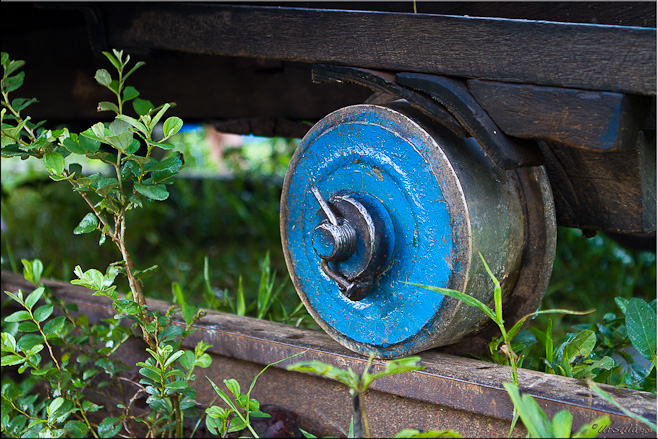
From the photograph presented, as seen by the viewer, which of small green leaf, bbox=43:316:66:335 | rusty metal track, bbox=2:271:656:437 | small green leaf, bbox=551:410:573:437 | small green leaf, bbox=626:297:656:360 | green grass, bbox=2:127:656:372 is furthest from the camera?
green grass, bbox=2:127:656:372

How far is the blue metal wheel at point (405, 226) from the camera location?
1.28 metres

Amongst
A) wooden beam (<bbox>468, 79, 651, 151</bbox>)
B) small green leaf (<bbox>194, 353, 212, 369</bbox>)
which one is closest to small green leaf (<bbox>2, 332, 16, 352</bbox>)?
small green leaf (<bbox>194, 353, 212, 369</bbox>)

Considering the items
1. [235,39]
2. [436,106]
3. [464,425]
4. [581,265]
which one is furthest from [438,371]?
[581,265]

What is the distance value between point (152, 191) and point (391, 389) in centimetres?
68

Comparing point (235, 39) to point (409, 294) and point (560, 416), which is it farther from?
point (560, 416)

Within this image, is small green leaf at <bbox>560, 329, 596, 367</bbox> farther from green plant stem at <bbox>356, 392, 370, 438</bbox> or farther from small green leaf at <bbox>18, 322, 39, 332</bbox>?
small green leaf at <bbox>18, 322, 39, 332</bbox>

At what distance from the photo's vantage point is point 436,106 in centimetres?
129

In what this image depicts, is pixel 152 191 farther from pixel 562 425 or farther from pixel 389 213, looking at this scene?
pixel 562 425

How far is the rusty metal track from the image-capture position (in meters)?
1.24

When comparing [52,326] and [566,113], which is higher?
[566,113]

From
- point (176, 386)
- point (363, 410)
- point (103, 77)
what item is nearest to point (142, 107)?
point (103, 77)

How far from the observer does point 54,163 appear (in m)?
1.39

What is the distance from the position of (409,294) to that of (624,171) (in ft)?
1.69

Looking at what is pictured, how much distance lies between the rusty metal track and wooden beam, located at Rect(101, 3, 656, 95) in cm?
59
